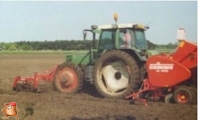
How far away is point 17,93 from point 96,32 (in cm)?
230

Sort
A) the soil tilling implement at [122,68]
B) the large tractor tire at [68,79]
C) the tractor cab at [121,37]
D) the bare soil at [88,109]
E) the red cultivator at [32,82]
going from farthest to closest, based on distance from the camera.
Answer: the red cultivator at [32,82] < the large tractor tire at [68,79] < the tractor cab at [121,37] < the soil tilling implement at [122,68] < the bare soil at [88,109]

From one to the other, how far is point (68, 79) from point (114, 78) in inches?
47.1

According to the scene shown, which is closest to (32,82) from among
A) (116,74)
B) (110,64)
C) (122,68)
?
(110,64)

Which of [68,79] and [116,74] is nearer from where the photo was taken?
[116,74]

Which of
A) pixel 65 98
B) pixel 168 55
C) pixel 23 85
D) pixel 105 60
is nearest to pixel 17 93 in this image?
pixel 23 85

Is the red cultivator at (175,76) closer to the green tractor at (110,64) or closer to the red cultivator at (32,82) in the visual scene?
the green tractor at (110,64)

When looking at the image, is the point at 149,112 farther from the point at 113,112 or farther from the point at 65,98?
the point at 65,98

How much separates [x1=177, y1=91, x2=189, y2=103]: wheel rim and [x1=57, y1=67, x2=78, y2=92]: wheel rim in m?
2.57

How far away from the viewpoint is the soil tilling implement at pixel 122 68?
6.39 metres

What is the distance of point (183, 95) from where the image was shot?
20.8 feet

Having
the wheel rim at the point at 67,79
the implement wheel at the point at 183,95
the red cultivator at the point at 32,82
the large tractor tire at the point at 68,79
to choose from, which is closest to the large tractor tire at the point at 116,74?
the large tractor tire at the point at 68,79

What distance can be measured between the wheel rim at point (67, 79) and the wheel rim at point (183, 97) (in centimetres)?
257

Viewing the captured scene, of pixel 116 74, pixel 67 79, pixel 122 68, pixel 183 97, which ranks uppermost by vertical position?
pixel 122 68

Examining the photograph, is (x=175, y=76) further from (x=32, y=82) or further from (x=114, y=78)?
(x=32, y=82)
